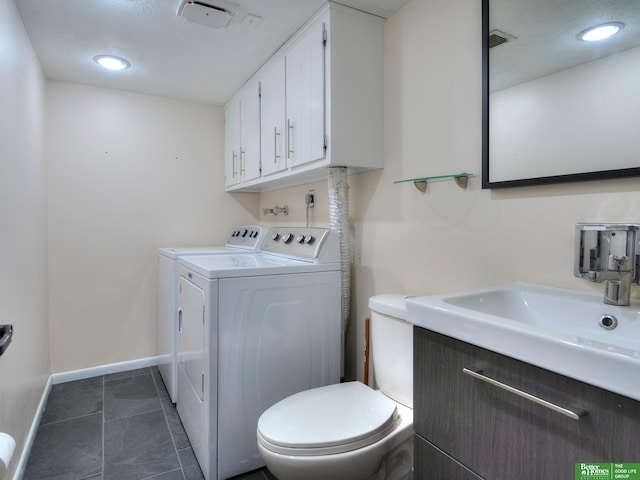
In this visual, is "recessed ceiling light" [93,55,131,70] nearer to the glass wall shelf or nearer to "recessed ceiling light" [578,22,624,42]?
the glass wall shelf

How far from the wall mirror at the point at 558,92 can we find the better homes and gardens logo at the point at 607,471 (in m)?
0.75

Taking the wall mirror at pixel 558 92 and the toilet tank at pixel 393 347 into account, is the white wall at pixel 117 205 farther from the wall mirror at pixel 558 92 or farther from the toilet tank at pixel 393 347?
the wall mirror at pixel 558 92

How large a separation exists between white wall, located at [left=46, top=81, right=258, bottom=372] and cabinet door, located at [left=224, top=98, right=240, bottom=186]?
0.36ft

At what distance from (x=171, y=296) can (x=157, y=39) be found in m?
1.47

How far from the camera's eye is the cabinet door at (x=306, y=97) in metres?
1.71

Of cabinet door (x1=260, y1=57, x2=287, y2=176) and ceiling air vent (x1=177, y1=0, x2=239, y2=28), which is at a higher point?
ceiling air vent (x1=177, y1=0, x2=239, y2=28)

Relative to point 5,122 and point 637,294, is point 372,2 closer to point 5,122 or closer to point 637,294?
point 637,294

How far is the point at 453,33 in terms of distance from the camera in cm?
148

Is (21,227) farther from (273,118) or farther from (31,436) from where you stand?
(273,118)

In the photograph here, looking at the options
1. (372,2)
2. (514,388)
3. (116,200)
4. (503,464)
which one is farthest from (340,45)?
(116,200)

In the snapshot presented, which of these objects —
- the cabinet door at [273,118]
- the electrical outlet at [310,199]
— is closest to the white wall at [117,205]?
the cabinet door at [273,118]

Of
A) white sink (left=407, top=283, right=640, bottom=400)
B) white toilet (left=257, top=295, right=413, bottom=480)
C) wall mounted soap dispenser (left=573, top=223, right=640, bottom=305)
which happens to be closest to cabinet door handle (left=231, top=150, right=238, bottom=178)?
white toilet (left=257, top=295, right=413, bottom=480)

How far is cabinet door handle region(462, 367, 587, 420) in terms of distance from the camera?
25.2 inches

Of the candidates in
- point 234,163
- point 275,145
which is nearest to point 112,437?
point 275,145
